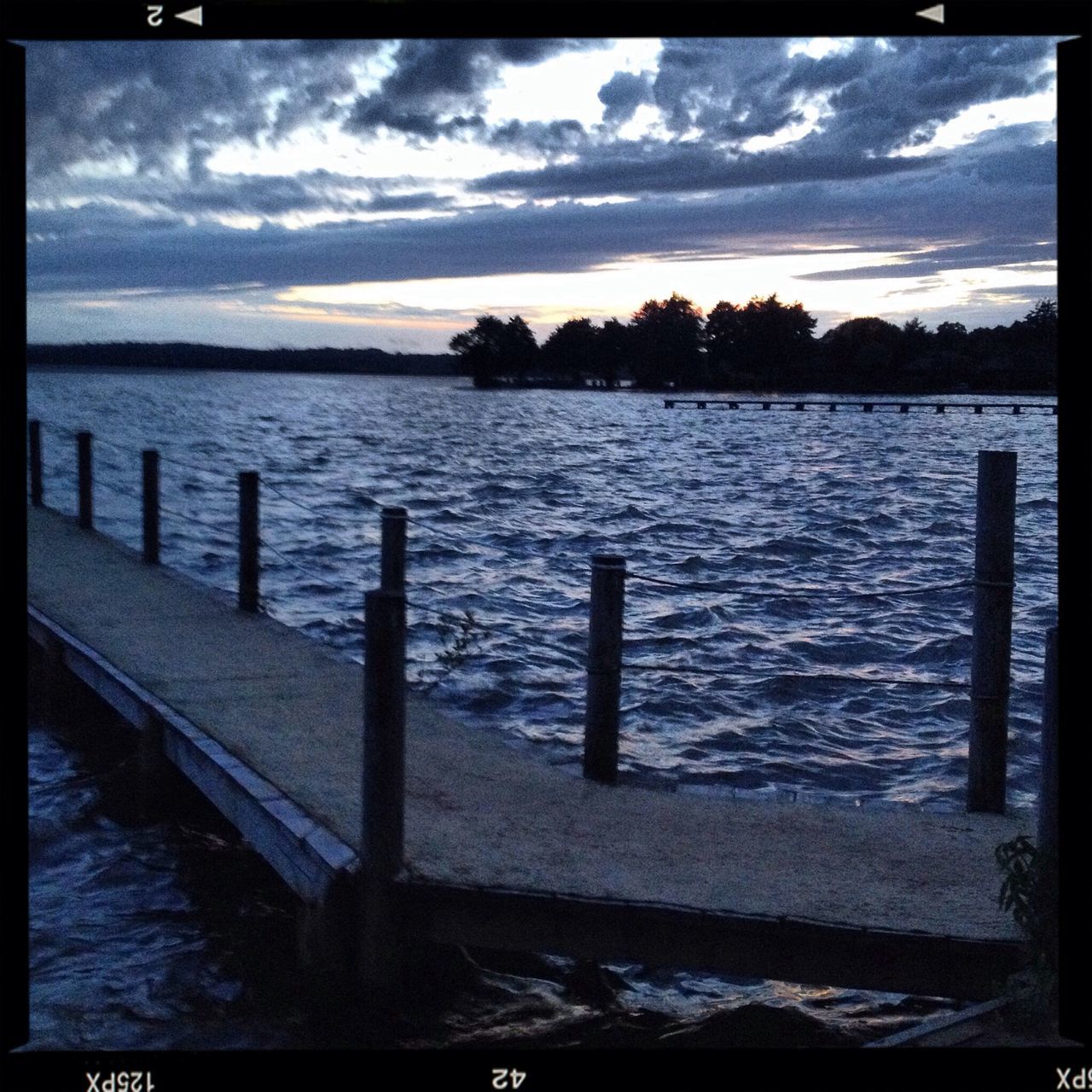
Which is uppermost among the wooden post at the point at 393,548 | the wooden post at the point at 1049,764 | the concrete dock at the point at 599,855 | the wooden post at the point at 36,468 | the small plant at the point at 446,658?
the wooden post at the point at 36,468

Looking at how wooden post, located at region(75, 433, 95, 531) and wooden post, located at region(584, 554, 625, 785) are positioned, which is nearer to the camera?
wooden post, located at region(584, 554, 625, 785)

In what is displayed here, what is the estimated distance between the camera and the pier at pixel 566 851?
11.9 ft

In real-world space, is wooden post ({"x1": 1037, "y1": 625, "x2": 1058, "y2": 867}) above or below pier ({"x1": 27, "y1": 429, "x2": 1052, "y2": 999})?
above

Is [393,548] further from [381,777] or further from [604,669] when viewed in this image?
[381,777]

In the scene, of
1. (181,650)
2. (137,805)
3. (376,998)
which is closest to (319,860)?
(376,998)

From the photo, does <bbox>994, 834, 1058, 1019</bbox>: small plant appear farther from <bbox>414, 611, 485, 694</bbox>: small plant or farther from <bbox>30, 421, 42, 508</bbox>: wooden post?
<bbox>30, 421, 42, 508</bbox>: wooden post

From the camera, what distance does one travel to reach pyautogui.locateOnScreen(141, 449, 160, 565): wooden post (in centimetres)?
1001

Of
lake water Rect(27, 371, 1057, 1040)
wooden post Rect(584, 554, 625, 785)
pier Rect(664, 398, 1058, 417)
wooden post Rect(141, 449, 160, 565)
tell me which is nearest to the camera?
wooden post Rect(584, 554, 625, 785)

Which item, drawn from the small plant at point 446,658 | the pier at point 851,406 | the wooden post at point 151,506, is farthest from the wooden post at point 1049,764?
the pier at point 851,406

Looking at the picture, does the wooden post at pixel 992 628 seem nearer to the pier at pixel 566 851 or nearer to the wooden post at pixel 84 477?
the pier at pixel 566 851

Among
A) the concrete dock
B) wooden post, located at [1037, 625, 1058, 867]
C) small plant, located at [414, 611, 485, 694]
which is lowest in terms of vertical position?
small plant, located at [414, 611, 485, 694]

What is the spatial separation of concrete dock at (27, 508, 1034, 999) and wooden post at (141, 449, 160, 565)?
164 inches

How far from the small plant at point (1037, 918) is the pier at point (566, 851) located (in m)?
0.11

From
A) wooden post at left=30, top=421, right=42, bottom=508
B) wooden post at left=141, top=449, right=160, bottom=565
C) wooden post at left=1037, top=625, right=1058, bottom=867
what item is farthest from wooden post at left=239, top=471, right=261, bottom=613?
wooden post at left=30, top=421, right=42, bottom=508
